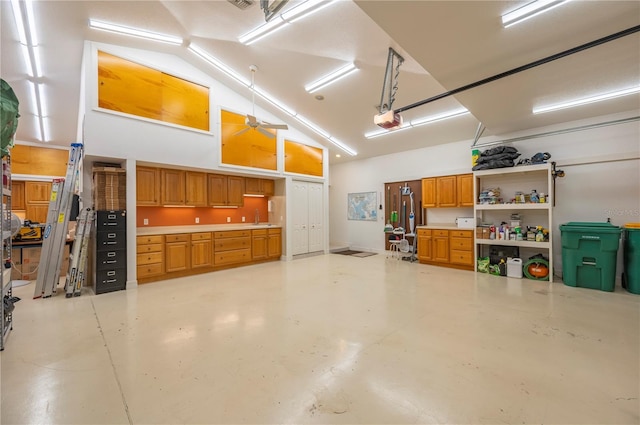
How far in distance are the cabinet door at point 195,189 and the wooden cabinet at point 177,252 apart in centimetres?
80

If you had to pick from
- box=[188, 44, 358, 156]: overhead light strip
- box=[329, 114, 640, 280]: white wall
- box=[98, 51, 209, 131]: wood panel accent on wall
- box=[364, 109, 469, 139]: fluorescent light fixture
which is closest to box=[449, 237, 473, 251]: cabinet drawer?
box=[329, 114, 640, 280]: white wall

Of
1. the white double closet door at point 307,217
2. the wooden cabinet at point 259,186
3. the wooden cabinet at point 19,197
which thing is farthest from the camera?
the wooden cabinet at point 19,197

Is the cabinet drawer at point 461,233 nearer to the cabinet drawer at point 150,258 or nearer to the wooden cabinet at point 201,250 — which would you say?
the wooden cabinet at point 201,250

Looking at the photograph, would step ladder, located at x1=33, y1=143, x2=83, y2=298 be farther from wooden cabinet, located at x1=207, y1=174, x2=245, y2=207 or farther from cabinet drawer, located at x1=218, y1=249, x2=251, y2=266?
cabinet drawer, located at x1=218, y1=249, x2=251, y2=266

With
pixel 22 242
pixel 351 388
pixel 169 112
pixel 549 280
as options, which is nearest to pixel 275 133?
pixel 169 112

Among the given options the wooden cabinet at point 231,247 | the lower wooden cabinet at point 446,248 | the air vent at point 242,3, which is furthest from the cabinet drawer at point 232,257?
the air vent at point 242,3

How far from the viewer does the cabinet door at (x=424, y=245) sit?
245 inches

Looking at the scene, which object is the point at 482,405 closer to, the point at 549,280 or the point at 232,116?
the point at 549,280

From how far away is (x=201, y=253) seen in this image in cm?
539

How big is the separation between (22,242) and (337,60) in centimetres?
673

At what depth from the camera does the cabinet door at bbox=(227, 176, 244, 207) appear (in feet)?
20.1

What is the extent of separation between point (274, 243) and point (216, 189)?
2.02 metres

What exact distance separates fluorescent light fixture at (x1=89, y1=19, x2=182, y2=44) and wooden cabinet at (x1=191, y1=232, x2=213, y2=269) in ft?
11.7

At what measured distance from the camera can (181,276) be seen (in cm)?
518
